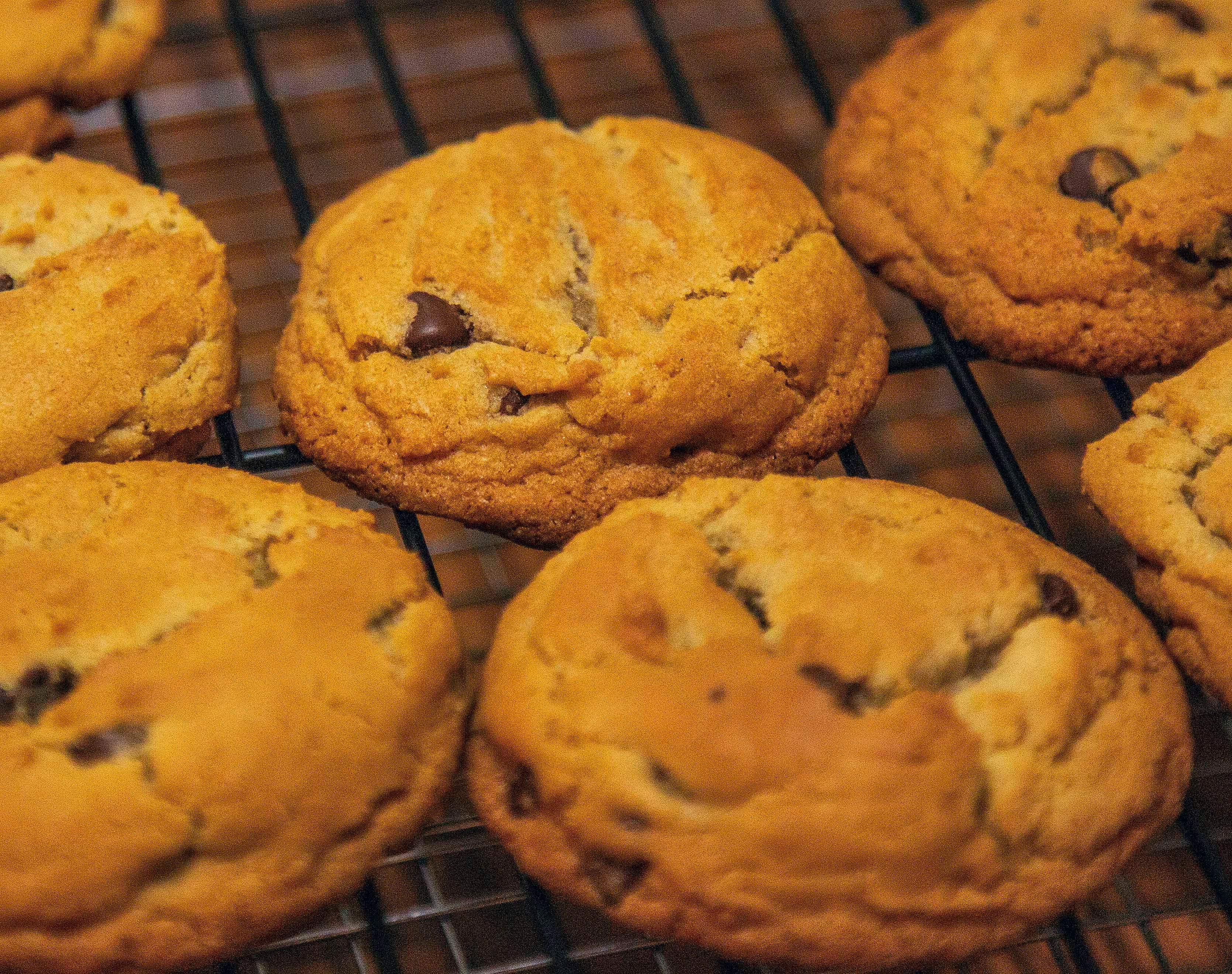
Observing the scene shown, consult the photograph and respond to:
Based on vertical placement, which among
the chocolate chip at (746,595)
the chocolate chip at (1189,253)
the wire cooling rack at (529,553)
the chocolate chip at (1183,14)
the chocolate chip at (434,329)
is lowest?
the wire cooling rack at (529,553)

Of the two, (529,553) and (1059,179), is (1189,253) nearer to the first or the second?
(1059,179)

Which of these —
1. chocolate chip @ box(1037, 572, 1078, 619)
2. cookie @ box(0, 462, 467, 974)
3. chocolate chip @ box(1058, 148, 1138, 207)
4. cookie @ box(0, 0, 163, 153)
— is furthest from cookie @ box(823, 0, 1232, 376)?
cookie @ box(0, 0, 163, 153)

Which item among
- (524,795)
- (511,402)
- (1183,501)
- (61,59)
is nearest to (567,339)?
(511,402)

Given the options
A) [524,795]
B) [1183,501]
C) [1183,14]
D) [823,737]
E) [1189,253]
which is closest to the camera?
[823,737]

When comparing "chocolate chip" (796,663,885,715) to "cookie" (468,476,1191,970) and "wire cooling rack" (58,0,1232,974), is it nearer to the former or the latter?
"cookie" (468,476,1191,970)

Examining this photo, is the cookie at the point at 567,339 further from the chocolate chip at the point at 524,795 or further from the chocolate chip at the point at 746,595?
the chocolate chip at the point at 524,795

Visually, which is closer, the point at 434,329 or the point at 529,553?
the point at 434,329

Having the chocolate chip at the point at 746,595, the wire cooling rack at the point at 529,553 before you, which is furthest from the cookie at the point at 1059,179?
the chocolate chip at the point at 746,595
